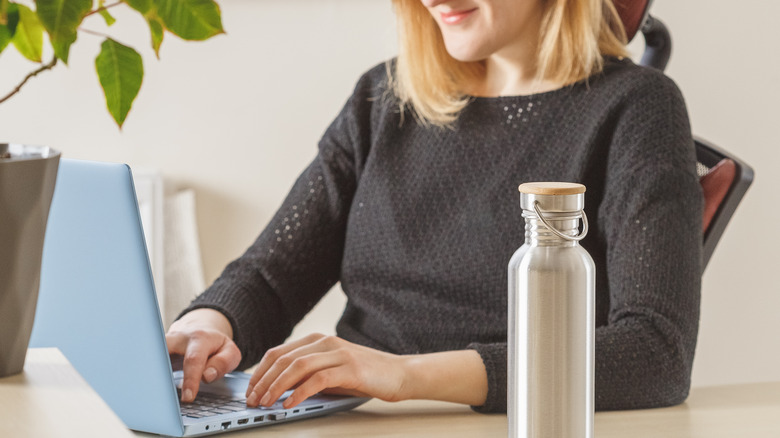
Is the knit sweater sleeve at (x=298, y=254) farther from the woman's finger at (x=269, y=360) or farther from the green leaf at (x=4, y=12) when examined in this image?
the green leaf at (x=4, y=12)

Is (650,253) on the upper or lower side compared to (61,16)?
lower

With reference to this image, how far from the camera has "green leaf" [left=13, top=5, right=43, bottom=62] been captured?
74 cm

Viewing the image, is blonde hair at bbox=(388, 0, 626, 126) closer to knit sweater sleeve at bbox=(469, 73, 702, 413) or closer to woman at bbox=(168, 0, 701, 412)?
woman at bbox=(168, 0, 701, 412)

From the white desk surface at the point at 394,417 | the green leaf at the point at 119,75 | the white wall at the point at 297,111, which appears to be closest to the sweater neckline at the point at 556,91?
the white desk surface at the point at 394,417

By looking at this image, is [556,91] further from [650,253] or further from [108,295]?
[108,295]

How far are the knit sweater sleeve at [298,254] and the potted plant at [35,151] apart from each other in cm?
52

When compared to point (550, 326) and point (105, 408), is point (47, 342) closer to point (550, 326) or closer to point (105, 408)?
point (105, 408)

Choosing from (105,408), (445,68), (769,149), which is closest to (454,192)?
(445,68)

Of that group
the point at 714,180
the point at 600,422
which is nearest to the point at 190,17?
the point at 600,422

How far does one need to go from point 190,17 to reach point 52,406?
311 mm

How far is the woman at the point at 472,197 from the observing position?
1021 mm

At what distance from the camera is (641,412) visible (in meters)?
0.90

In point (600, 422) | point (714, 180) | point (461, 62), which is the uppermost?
point (461, 62)

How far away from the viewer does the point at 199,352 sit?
37.6 inches
